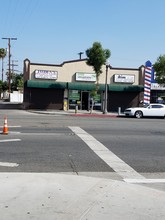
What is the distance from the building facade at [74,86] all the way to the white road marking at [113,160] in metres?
23.7

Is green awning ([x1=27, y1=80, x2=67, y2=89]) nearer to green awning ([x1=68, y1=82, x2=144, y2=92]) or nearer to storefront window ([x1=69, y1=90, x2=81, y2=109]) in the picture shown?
green awning ([x1=68, y1=82, x2=144, y2=92])

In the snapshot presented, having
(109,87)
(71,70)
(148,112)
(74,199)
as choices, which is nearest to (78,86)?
(71,70)

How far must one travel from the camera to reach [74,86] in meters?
37.5

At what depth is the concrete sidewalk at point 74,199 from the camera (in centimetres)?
522

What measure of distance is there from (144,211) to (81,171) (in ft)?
11.2

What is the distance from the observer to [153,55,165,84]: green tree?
3804 cm

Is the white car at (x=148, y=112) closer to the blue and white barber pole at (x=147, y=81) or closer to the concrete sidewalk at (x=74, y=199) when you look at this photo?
the blue and white barber pole at (x=147, y=81)

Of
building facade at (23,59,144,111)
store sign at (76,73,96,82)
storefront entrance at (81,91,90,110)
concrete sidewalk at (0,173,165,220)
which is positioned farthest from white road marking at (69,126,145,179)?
storefront entrance at (81,91,90,110)

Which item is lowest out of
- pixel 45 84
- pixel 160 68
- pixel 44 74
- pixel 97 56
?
pixel 45 84

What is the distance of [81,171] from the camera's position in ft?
28.7

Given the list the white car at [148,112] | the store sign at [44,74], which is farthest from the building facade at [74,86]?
the white car at [148,112]

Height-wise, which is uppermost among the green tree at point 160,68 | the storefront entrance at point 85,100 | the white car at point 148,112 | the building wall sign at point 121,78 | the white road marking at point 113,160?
the green tree at point 160,68

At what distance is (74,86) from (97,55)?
4452 millimetres

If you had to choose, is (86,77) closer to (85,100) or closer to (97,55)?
(85,100)
